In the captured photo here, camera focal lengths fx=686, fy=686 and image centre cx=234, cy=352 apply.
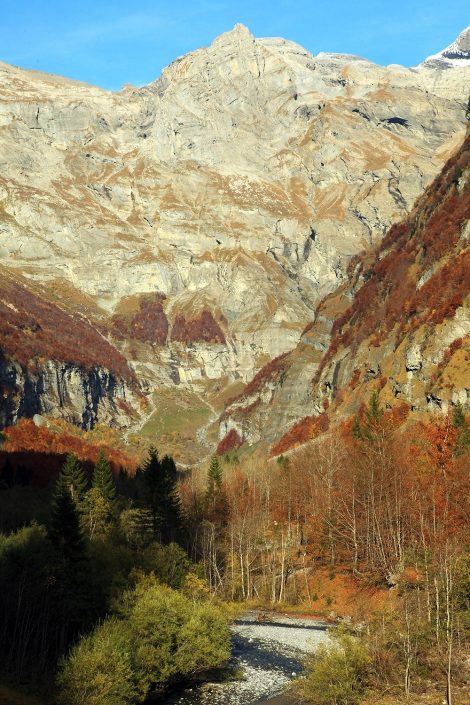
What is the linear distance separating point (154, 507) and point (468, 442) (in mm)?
39142

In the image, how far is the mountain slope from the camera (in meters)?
109

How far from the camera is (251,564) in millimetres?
86875

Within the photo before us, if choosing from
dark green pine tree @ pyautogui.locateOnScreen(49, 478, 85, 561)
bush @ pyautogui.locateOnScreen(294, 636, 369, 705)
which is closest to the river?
bush @ pyautogui.locateOnScreen(294, 636, 369, 705)

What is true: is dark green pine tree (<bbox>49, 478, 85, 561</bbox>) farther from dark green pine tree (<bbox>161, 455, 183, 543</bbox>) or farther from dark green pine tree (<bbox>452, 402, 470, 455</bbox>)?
dark green pine tree (<bbox>452, 402, 470, 455</bbox>)

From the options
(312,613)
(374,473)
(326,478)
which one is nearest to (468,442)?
(374,473)

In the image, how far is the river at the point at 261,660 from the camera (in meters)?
45.7

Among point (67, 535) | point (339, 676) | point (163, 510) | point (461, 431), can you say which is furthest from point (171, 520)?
point (339, 676)

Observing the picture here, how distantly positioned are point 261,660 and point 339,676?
20.6 metres

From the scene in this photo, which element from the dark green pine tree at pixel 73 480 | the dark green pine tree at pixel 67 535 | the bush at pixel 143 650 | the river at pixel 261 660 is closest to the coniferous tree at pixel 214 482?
the dark green pine tree at pixel 73 480

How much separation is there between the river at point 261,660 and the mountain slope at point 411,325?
158 ft

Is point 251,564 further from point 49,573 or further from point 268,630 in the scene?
point 49,573

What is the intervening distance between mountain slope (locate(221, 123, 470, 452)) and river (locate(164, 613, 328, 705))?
48.1 meters

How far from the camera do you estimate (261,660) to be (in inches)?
2141

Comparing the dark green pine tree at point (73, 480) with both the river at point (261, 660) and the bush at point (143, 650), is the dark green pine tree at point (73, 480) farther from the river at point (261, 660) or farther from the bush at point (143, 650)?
the bush at point (143, 650)
